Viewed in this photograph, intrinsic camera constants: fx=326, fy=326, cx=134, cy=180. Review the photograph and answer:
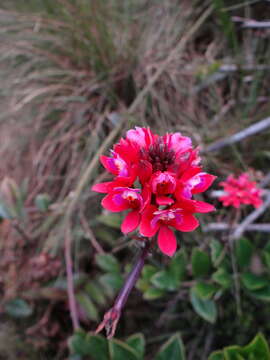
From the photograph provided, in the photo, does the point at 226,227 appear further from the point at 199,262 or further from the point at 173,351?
the point at 173,351

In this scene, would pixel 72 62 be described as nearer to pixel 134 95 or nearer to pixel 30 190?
pixel 134 95

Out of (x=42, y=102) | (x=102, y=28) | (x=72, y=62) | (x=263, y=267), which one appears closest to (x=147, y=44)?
(x=102, y=28)

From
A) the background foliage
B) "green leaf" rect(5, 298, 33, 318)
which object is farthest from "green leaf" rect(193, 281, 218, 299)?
"green leaf" rect(5, 298, 33, 318)

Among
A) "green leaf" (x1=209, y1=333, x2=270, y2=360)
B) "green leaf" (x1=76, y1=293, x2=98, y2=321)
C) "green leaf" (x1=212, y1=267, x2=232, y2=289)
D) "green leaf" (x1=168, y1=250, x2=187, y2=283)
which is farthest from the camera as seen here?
"green leaf" (x1=76, y1=293, x2=98, y2=321)

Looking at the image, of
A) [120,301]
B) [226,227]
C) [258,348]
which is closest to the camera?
[120,301]

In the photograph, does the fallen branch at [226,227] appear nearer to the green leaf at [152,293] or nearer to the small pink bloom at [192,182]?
the green leaf at [152,293]

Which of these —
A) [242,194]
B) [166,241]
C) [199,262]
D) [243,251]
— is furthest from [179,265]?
[166,241]

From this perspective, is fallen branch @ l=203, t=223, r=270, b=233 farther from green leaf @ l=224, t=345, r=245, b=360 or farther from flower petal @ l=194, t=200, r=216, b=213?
flower petal @ l=194, t=200, r=216, b=213
